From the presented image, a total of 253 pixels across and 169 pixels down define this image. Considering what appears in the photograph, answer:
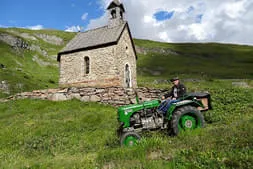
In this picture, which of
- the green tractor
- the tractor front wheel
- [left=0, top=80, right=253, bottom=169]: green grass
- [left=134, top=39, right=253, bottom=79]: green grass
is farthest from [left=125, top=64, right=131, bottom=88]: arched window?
[left=134, top=39, right=253, bottom=79]: green grass

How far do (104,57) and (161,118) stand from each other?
49.9 ft

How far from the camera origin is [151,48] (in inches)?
3354

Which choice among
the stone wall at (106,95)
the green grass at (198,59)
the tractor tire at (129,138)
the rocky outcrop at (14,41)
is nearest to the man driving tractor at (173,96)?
the tractor tire at (129,138)

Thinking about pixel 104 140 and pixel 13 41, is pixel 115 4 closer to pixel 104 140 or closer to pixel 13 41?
pixel 104 140

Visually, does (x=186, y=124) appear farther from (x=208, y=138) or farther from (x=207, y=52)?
(x=207, y=52)

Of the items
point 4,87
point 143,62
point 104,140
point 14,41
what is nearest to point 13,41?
point 14,41

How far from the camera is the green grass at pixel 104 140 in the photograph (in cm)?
490

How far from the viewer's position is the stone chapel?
2177cm

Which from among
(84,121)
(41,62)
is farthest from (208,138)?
(41,62)

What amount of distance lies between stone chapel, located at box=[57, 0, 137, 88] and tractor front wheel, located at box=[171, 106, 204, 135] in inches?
551

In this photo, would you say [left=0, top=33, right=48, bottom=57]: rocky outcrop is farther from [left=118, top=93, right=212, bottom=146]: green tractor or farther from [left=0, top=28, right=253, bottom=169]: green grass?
[left=118, top=93, right=212, bottom=146]: green tractor

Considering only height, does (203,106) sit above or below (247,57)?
below

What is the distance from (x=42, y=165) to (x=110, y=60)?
16.5 metres

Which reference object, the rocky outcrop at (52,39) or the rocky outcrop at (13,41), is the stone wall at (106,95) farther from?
the rocky outcrop at (52,39)
